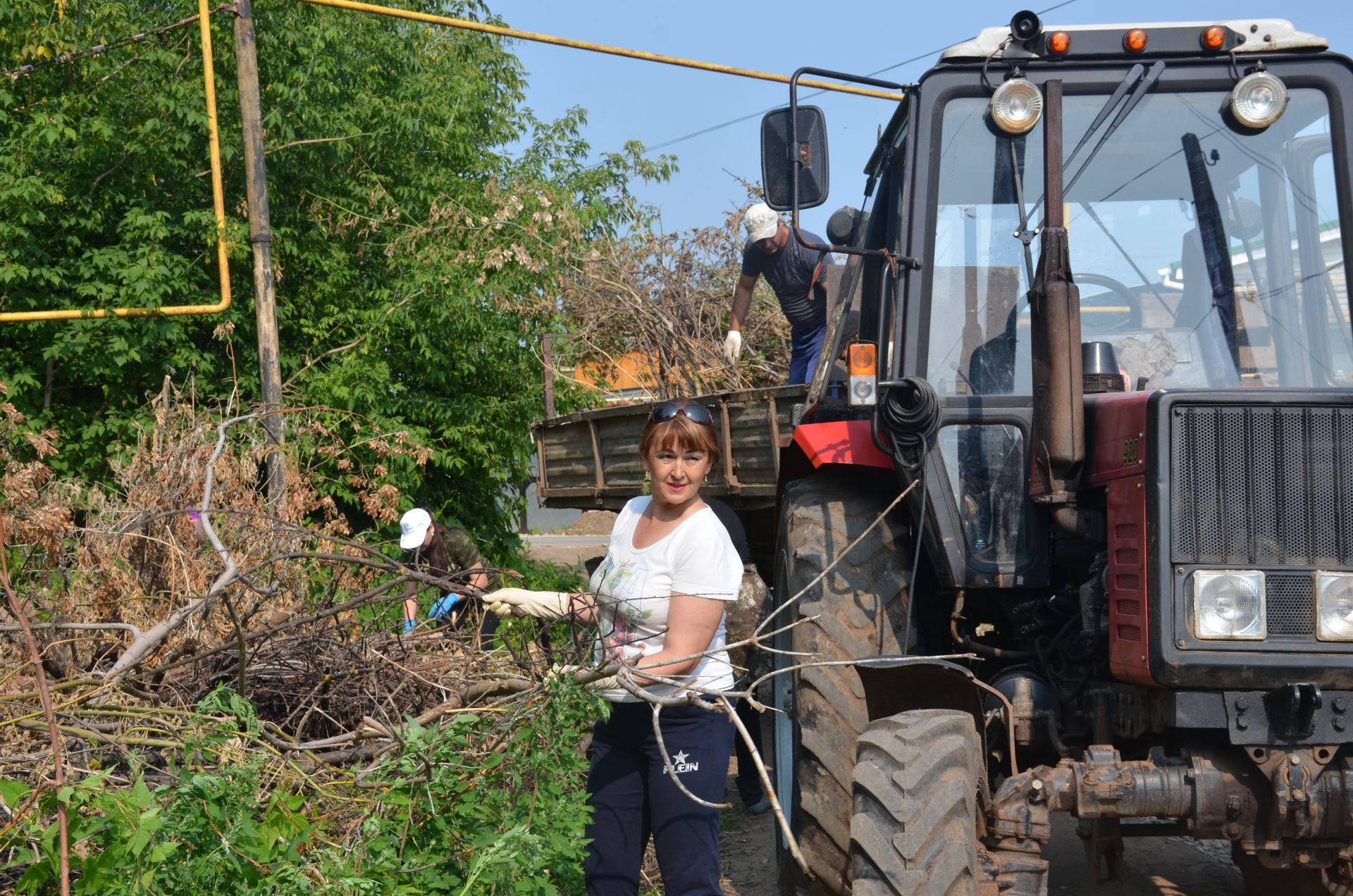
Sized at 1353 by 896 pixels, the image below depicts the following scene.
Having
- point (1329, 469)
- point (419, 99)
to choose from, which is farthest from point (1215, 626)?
point (419, 99)

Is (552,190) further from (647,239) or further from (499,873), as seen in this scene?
(499,873)

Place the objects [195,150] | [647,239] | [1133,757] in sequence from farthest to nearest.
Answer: [195,150], [647,239], [1133,757]

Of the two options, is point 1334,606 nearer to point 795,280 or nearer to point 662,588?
point 662,588

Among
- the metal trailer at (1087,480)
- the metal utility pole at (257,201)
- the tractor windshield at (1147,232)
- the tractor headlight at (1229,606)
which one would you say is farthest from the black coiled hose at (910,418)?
the metal utility pole at (257,201)

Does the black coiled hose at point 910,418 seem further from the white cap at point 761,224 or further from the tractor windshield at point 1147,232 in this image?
the white cap at point 761,224

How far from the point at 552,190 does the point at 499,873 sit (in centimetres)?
972

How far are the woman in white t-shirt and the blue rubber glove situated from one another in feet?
7.00

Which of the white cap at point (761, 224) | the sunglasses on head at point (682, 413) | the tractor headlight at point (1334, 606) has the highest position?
the white cap at point (761, 224)

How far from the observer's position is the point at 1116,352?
423 cm

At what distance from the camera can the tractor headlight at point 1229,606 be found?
3.44 m

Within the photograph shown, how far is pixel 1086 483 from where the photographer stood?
3959 millimetres

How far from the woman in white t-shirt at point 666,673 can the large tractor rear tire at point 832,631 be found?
1.57 feet

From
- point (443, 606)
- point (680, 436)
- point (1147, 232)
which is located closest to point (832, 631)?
point (680, 436)

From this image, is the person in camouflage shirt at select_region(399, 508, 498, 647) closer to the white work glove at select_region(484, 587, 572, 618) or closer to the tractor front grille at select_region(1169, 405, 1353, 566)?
the white work glove at select_region(484, 587, 572, 618)
